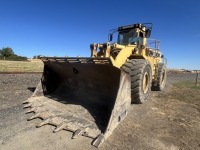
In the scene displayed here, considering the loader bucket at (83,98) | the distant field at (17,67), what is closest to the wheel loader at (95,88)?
the loader bucket at (83,98)

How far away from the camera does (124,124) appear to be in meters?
4.54

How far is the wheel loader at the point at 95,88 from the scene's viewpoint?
13.8 ft

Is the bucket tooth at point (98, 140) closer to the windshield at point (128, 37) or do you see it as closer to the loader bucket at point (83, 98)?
the loader bucket at point (83, 98)

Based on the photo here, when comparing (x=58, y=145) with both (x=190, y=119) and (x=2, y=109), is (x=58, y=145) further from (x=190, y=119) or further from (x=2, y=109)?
(x=190, y=119)

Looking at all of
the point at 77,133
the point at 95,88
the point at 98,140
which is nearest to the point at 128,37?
the point at 95,88

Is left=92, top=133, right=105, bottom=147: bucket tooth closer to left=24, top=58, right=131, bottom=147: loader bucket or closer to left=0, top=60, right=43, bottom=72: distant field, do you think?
left=24, top=58, right=131, bottom=147: loader bucket

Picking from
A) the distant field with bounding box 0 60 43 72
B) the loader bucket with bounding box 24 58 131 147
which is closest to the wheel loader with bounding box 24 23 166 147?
the loader bucket with bounding box 24 58 131 147

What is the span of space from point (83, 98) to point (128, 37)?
3.22m

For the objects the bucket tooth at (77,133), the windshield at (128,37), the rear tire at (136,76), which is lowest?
the bucket tooth at (77,133)

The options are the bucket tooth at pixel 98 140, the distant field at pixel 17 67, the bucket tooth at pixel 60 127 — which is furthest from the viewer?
the distant field at pixel 17 67

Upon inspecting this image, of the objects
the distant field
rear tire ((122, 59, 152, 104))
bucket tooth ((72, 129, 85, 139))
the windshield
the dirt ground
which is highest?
the windshield

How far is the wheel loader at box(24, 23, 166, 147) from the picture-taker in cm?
421

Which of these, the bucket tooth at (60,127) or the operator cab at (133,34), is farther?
the operator cab at (133,34)

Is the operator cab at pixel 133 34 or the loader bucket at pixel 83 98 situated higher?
the operator cab at pixel 133 34
